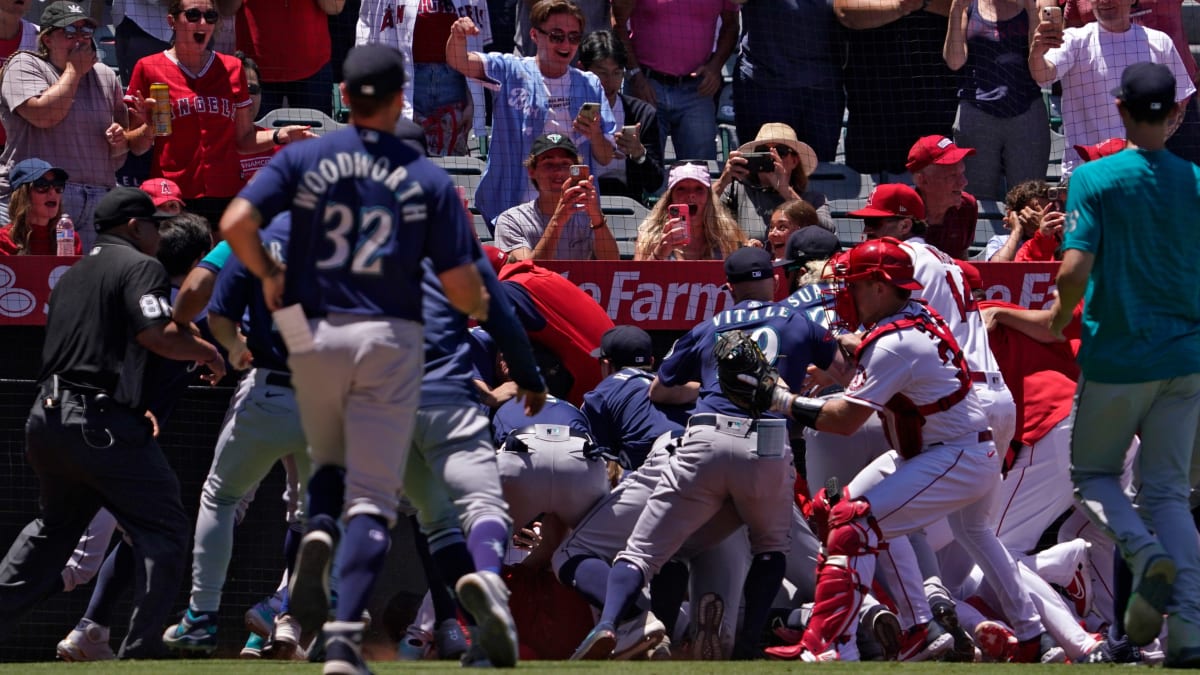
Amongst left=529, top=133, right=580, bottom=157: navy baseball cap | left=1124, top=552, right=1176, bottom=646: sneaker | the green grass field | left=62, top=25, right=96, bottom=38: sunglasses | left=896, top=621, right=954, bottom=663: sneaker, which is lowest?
left=896, top=621, right=954, bottom=663: sneaker

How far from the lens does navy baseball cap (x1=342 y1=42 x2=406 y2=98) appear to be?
194 inches

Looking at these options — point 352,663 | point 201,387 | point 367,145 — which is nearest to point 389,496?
point 352,663

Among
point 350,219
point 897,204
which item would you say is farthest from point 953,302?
point 350,219

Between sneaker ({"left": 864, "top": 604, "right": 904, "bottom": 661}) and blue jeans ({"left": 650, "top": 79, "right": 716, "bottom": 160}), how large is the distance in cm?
416

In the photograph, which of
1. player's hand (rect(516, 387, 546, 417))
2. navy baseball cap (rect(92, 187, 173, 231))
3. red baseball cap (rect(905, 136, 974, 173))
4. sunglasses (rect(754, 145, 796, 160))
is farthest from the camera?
sunglasses (rect(754, 145, 796, 160))

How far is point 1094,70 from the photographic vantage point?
10.2 m

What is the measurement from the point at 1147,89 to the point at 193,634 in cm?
393

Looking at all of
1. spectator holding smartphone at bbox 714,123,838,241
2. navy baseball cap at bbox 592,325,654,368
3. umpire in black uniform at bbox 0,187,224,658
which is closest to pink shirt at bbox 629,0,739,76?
spectator holding smartphone at bbox 714,123,838,241

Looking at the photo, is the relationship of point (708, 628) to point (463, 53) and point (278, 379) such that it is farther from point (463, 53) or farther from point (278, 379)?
point (463, 53)

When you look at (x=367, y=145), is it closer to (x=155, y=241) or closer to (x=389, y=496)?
(x=389, y=496)

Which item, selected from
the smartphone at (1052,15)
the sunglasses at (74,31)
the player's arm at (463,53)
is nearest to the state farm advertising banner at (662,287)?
the player's arm at (463,53)

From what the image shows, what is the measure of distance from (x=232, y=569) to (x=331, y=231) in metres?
4.06

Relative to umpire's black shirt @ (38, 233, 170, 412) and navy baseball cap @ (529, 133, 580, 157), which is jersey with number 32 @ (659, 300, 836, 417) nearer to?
navy baseball cap @ (529, 133, 580, 157)

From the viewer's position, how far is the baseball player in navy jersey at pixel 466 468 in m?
5.07
